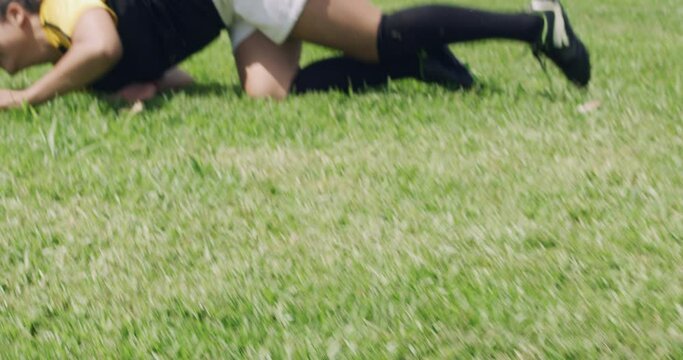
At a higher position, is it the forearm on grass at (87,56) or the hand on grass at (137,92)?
the forearm on grass at (87,56)

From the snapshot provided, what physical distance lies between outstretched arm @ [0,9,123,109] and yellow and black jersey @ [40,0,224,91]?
65 mm

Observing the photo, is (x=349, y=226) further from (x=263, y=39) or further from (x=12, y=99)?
(x=12, y=99)

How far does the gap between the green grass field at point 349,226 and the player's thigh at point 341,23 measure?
215 millimetres

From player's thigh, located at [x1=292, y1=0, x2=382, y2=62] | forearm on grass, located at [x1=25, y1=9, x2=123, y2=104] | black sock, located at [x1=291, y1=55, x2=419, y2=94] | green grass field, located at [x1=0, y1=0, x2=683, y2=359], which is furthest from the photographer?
black sock, located at [x1=291, y1=55, x2=419, y2=94]

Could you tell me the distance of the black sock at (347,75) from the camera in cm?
405

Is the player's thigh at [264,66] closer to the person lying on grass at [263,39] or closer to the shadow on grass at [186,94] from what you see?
the person lying on grass at [263,39]

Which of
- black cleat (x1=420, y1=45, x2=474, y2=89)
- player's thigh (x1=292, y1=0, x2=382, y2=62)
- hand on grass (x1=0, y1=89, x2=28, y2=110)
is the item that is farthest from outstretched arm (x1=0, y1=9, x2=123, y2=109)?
black cleat (x1=420, y1=45, x2=474, y2=89)

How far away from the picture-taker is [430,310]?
6.43ft

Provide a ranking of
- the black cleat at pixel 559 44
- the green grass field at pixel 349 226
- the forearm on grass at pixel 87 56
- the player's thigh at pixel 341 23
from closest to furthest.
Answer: the green grass field at pixel 349 226, the forearm on grass at pixel 87 56, the black cleat at pixel 559 44, the player's thigh at pixel 341 23

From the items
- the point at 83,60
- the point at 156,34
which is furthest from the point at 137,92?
the point at 83,60

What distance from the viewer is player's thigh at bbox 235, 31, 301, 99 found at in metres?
3.96

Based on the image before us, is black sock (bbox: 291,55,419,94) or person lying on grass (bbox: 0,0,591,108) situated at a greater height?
person lying on grass (bbox: 0,0,591,108)

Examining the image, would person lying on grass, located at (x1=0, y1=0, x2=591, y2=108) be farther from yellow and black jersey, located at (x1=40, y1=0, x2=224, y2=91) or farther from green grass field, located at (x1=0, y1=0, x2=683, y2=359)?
green grass field, located at (x1=0, y1=0, x2=683, y2=359)

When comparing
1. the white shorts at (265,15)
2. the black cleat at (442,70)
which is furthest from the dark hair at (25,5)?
the black cleat at (442,70)
